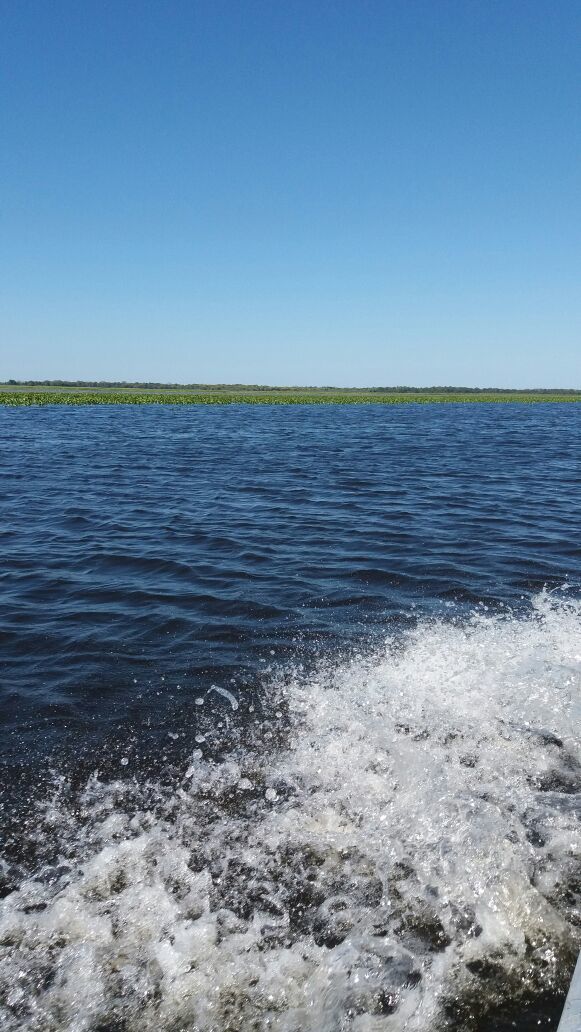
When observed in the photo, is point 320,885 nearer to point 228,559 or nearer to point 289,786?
point 289,786

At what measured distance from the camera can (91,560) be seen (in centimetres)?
1456

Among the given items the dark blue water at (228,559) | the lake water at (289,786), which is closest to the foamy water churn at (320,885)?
the lake water at (289,786)

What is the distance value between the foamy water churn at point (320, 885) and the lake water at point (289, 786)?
20 mm

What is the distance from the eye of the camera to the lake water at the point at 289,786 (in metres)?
4.38

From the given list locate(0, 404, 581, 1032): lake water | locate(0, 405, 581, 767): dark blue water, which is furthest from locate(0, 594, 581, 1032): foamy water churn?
locate(0, 405, 581, 767): dark blue water

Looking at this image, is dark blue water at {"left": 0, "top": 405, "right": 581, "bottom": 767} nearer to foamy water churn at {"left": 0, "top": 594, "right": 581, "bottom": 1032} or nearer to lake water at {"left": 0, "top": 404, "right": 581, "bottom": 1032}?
lake water at {"left": 0, "top": 404, "right": 581, "bottom": 1032}

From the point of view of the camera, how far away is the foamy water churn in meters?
4.27

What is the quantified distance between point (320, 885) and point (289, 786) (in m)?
1.28

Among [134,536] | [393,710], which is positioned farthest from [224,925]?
[134,536]

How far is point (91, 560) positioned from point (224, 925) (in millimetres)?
10947

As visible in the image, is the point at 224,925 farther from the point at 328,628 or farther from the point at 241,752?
the point at 328,628

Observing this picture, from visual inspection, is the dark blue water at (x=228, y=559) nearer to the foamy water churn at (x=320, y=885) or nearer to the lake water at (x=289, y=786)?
the lake water at (x=289, y=786)

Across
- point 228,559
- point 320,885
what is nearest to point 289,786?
point 320,885

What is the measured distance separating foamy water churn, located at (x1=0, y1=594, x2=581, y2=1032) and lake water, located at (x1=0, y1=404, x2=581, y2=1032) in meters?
0.02
